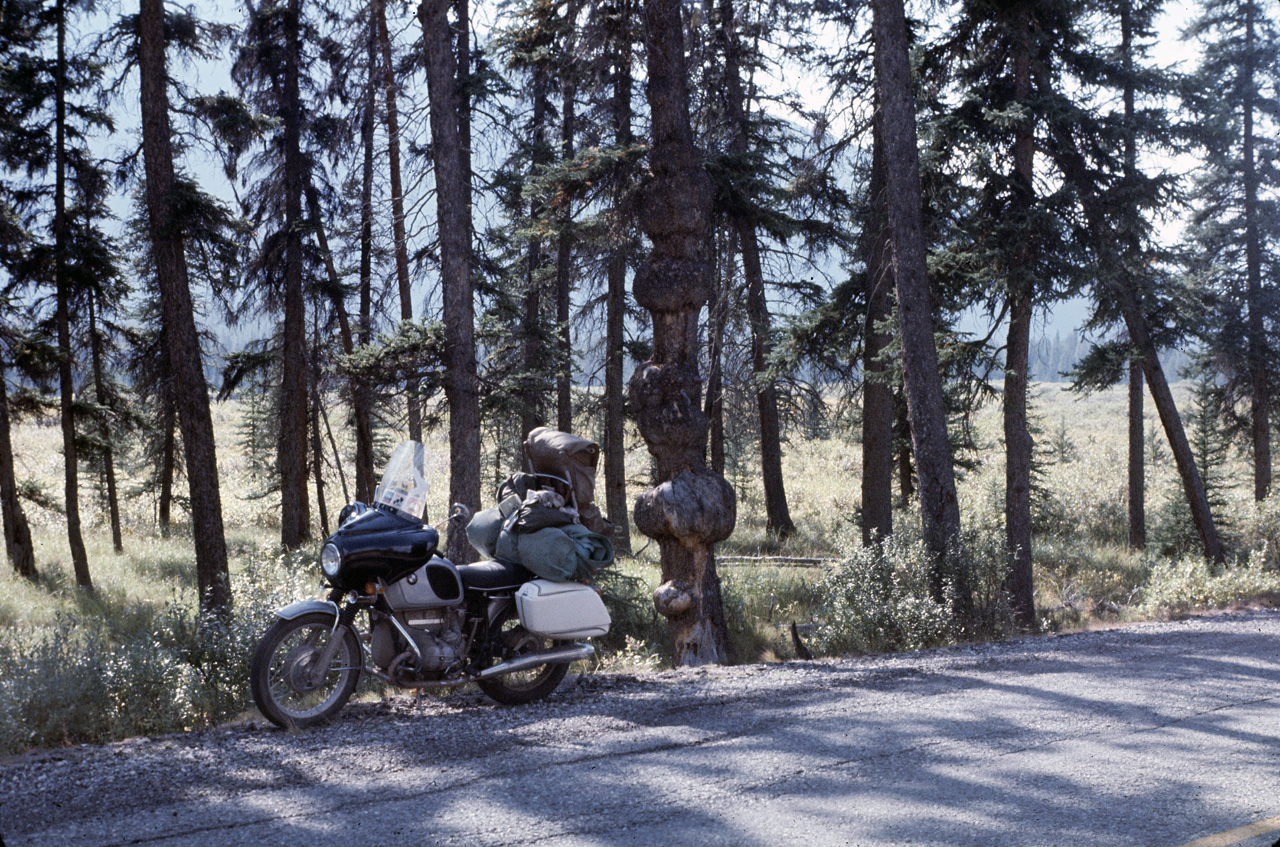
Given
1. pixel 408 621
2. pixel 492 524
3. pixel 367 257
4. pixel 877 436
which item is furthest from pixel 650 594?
pixel 367 257

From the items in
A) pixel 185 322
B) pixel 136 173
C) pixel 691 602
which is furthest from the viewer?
pixel 136 173

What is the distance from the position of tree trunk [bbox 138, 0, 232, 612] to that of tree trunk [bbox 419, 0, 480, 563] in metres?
3.78

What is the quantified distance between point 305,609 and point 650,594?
9.91 meters

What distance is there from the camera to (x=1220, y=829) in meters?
3.80

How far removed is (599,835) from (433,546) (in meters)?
2.59

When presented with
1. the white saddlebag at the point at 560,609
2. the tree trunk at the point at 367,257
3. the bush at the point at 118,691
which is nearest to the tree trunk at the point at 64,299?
the tree trunk at the point at 367,257

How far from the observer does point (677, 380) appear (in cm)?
923

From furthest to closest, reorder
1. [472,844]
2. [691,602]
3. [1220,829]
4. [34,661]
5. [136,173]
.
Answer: [136,173]
[691,602]
[34,661]
[1220,829]
[472,844]

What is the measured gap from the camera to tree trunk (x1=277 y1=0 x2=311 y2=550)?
20672 millimetres

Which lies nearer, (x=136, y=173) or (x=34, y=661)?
(x=34, y=661)

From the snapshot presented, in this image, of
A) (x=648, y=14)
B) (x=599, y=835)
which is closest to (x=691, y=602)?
(x=599, y=835)

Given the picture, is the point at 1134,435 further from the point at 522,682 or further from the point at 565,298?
the point at 522,682

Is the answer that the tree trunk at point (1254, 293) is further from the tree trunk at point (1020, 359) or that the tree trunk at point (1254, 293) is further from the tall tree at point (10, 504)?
the tall tree at point (10, 504)

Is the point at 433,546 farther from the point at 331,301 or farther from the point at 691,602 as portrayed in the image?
the point at 331,301
